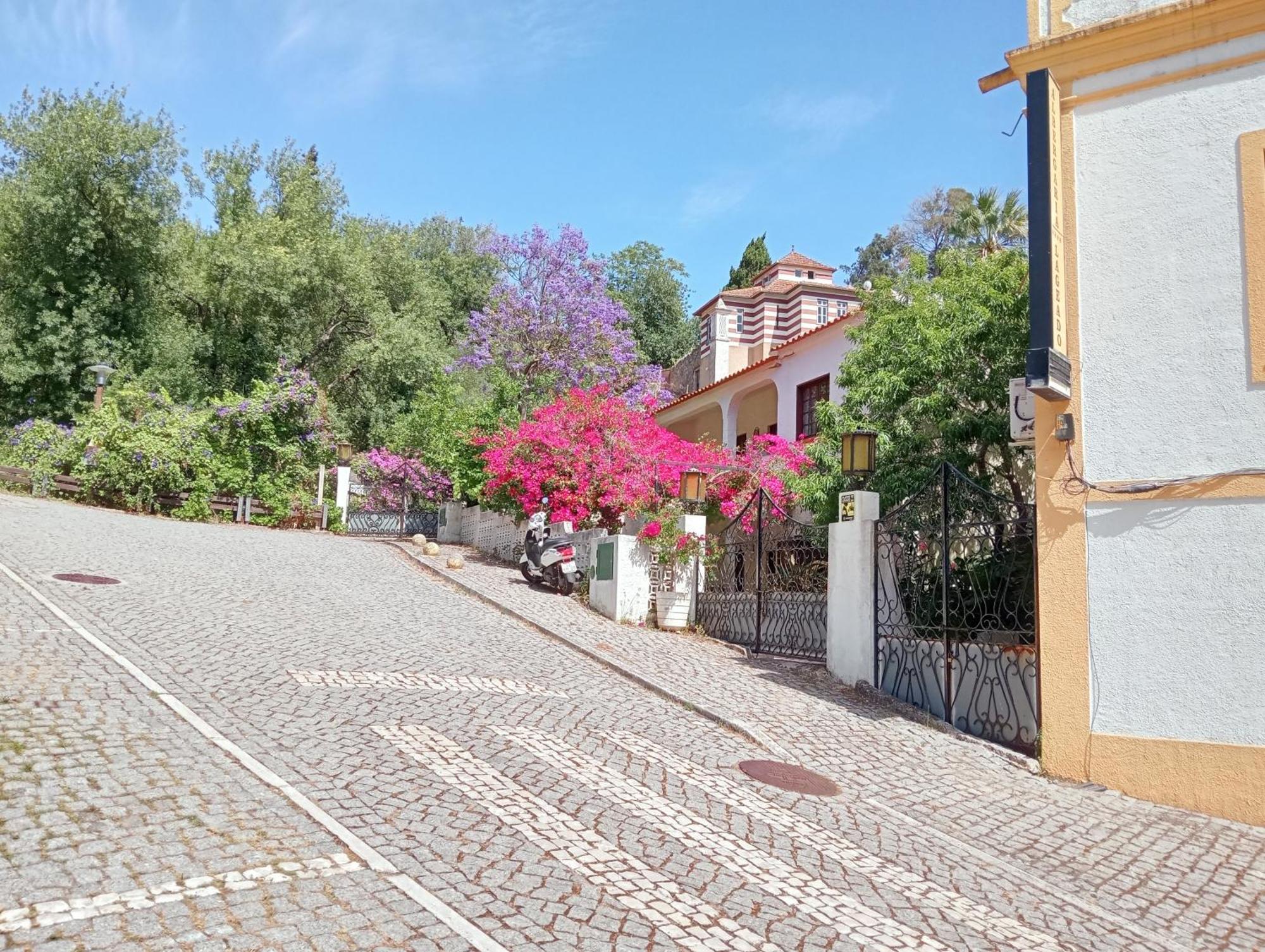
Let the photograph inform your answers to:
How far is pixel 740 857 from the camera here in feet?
17.7

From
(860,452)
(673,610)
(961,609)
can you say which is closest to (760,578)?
(673,610)

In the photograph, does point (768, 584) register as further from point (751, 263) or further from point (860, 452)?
point (751, 263)

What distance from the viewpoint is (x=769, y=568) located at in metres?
12.8

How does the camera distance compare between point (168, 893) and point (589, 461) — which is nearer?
point (168, 893)

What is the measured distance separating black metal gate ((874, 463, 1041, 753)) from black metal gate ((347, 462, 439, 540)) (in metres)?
18.5

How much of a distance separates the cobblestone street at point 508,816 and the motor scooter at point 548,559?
4.78 m

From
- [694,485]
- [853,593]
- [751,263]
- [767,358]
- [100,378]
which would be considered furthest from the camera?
[751,263]

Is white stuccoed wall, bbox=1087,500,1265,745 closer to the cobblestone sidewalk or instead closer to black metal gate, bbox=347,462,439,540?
the cobblestone sidewalk

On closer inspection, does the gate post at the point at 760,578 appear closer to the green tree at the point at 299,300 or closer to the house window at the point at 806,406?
the house window at the point at 806,406

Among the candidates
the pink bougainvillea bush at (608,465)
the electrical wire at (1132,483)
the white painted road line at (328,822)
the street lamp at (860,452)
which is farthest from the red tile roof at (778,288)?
the white painted road line at (328,822)

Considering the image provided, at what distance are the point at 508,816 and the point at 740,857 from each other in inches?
51.6

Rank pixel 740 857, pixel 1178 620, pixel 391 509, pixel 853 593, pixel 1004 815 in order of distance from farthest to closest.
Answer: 1. pixel 391 509
2. pixel 853 593
3. pixel 1178 620
4. pixel 1004 815
5. pixel 740 857

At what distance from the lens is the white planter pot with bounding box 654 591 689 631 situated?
548 inches

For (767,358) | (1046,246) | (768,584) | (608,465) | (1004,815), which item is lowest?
(1004,815)
